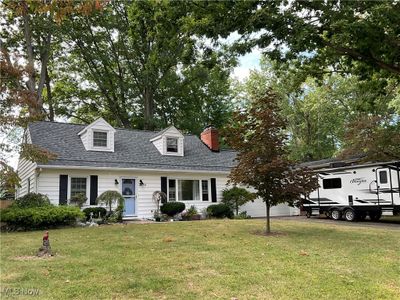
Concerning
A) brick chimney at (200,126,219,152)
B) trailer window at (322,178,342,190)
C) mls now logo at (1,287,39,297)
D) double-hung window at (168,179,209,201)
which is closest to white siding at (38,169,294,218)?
double-hung window at (168,179,209,201)

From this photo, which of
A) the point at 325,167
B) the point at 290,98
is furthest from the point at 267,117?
the point at 290,98

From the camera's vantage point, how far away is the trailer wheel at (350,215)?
18.4m

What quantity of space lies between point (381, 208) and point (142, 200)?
39.5 ft

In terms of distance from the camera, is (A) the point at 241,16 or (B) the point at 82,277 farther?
(A) the point at 241,16

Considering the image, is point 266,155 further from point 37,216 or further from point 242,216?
point 242,216

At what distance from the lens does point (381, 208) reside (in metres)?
17.0

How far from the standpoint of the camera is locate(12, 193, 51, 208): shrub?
14.3m

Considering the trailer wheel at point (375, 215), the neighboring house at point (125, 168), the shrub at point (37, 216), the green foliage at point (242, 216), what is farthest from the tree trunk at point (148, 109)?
the trailer wheel at point (375, 215)

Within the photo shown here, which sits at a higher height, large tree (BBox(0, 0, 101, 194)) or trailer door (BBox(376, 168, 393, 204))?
large tree (BBox(0, 0, 101, 194))

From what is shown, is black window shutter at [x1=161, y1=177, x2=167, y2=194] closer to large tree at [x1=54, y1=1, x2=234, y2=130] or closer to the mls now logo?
large tree at [x1=54, y1=1, x2=234, y2=130]

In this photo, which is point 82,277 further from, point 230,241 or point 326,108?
point 326,108

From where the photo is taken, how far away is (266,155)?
1127cm

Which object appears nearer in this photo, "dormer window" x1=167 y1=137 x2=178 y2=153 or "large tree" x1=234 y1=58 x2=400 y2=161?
"dormer window" x1=167 y1=137 x2=178 y2=153

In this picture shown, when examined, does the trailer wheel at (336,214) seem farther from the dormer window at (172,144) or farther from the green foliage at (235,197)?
the dormer window at (172,144)
